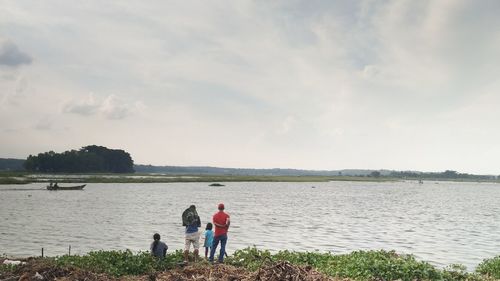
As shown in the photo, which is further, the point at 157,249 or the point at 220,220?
the point at 220,220

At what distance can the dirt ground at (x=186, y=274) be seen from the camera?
14.9 m

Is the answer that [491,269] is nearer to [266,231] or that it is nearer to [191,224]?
[191,224]

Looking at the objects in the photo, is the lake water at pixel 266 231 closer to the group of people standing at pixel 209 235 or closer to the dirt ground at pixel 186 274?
the group of people standing at pixel 209 235

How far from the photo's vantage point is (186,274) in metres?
17.8

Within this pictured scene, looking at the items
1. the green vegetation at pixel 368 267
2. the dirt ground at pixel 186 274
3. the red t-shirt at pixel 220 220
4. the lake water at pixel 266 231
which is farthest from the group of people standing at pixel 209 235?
the lake water at pixel 266 231

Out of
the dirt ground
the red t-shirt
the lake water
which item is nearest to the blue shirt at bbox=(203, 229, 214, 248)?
the red t-shirt

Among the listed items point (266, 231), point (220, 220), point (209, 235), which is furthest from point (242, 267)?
point (266, 231)

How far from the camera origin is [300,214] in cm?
6406

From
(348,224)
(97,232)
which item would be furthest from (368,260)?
(348,224)

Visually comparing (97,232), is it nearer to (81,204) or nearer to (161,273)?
(161,273)

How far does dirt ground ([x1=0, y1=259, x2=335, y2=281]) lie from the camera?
587 inches

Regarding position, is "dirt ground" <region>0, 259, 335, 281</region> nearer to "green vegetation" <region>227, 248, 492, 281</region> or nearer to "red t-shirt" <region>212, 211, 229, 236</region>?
"green vegetation" <region>227, 248, 492, 281</region>

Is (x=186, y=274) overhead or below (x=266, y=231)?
overhead

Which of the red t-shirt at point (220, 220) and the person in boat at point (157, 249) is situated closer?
the person in boat at point (157, 249)
